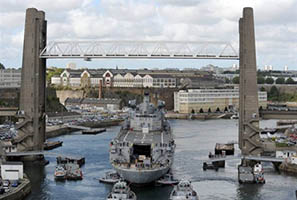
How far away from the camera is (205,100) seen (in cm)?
8538

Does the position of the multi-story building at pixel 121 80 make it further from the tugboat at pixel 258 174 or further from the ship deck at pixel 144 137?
the tugboat at pixel 258 174

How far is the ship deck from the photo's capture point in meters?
33.2

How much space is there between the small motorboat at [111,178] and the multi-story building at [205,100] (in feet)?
167

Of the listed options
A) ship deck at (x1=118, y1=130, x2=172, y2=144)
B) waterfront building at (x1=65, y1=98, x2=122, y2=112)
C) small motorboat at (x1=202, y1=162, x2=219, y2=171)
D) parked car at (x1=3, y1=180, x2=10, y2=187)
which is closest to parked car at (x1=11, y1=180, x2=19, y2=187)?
parked car at (x1=3, y1=180, x2=10, y2=187)

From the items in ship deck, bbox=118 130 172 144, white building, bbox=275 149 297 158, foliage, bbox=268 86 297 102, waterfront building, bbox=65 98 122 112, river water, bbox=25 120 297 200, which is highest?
foliage, bbox=268 86 297 102

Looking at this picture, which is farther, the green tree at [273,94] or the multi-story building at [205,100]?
the green tree at [273,94]

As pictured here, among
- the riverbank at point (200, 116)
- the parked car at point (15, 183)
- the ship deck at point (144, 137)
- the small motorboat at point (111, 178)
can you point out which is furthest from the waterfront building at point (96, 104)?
the parked car at point (15, 183)

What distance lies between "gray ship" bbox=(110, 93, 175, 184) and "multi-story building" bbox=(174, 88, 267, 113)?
45633 millimetres

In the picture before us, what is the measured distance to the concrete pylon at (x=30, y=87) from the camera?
38.8 m

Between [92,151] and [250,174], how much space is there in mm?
14433

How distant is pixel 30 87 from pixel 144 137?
29.5ft

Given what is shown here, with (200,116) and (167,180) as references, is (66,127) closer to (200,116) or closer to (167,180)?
(200,116)

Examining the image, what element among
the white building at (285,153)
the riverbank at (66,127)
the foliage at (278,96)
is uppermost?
the foliage at (278,96)

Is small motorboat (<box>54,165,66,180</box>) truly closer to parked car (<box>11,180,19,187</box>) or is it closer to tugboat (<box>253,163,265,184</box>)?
parked car (<box>11,180,19,187</box>)
